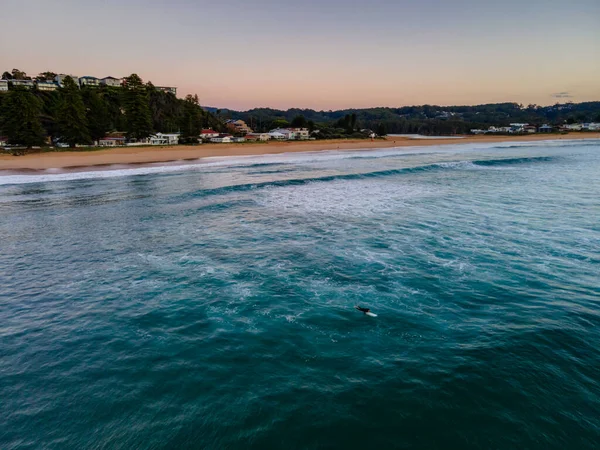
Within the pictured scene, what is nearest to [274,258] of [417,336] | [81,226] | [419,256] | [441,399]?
[419,256]

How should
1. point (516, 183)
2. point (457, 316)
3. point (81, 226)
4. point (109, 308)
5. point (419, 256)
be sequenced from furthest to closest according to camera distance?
point (516, 183)
point (81, 226)
point (419, 256)
point (109, 308)
point (457, 316)

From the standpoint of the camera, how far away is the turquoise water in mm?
6320

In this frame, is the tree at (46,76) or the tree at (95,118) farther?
the tree at (46,76)

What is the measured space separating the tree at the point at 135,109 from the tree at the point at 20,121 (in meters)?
18.6

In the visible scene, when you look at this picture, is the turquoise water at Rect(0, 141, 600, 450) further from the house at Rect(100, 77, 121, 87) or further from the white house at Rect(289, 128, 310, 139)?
the house at Rect(100, 77, 121, 87)

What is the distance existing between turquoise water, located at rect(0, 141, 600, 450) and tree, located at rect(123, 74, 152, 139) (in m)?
63.2

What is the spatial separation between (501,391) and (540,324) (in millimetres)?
3547

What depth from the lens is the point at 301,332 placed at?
9.24 m

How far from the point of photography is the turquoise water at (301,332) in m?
6.32

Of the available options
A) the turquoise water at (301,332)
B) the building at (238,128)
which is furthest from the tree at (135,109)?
the turquoise water at (301,332)

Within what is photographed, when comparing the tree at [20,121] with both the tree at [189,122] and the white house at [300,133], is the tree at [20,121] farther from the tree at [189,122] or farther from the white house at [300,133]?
the white house at [300,133]

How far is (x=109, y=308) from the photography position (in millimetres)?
10805

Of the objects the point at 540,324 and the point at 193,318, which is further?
the point at 193,318

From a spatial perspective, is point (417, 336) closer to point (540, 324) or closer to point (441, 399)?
point (441, 399)
